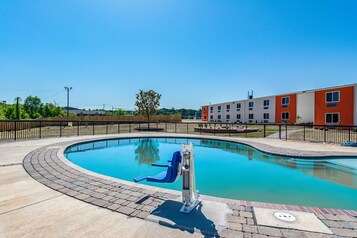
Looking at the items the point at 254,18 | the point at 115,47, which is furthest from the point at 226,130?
the point at 115,47

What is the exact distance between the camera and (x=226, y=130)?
16844 mm

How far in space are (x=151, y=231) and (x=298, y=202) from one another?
3500 millimetres

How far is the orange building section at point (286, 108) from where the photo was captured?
2497 centimetres

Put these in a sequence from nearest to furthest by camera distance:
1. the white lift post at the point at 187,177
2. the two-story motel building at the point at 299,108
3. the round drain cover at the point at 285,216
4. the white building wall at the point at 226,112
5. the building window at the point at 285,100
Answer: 1. the round drain cover at the point at 285,216
2. the white lift post at the point at 187,177
3. the two-story motel building at the point at 299,108
4. the building window at the point at 285,100
5. the white building wall at the point at 226,112

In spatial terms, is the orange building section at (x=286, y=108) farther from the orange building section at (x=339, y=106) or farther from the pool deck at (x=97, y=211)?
the pool deck at (x=97, y=211)

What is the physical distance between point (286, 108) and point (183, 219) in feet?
91.3

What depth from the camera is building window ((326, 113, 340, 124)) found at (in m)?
18.5

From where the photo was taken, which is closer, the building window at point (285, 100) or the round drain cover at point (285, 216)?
the round drain cover at point (285, 216)

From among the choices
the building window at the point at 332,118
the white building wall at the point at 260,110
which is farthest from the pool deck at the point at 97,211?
the white building wall at the point at 260,110

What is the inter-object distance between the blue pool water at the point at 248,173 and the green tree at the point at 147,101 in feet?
40.8

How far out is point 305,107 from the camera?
24141mm

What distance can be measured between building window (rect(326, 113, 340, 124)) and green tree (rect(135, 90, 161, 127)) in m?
17.8

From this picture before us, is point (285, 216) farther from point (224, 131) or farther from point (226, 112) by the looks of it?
point (226, 112)

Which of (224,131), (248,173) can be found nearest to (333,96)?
(224,131)
